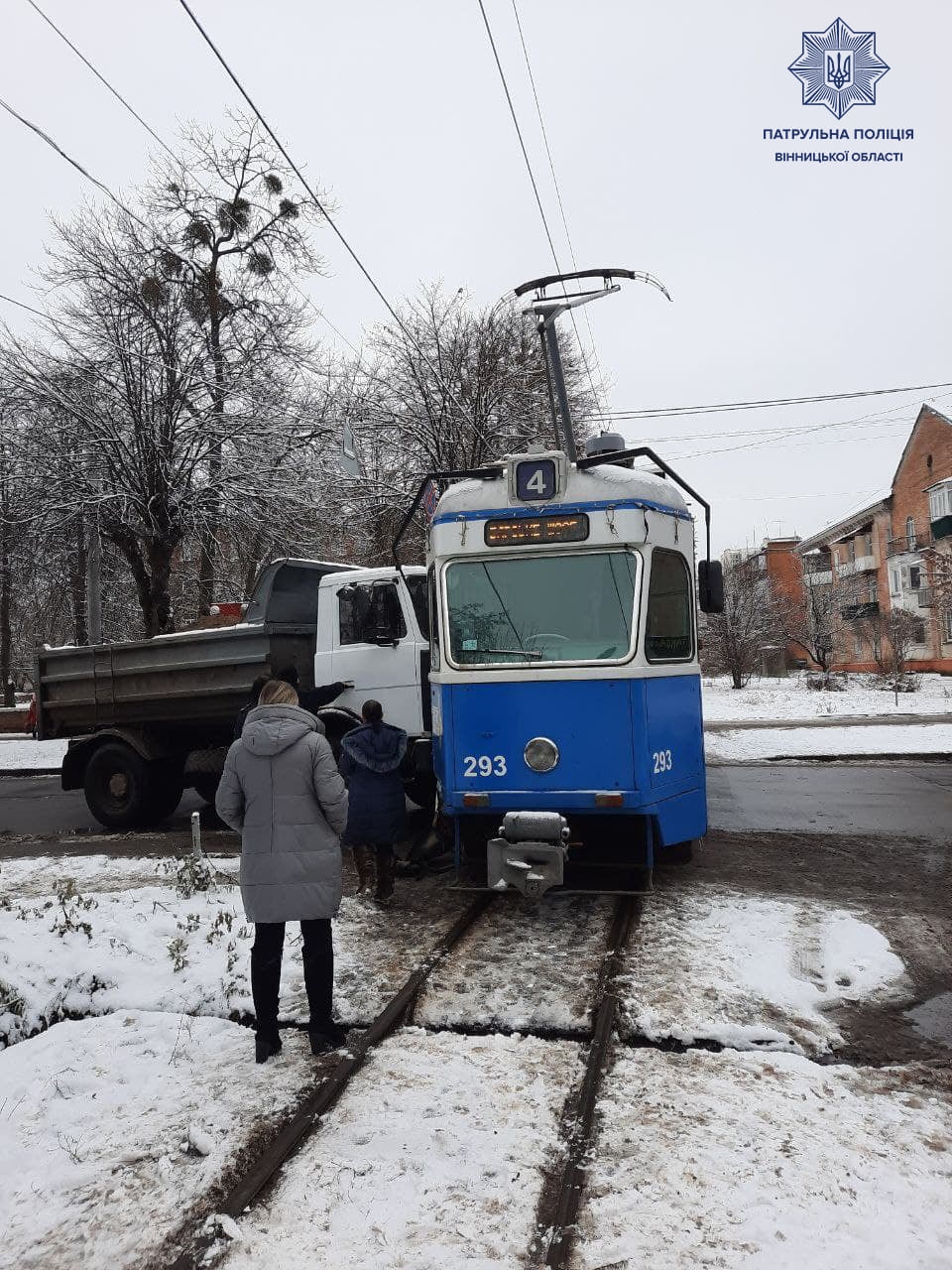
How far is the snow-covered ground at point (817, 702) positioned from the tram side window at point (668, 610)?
54.2 feet

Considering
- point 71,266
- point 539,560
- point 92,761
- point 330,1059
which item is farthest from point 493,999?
point 71,266

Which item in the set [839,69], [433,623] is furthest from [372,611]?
[839,69]

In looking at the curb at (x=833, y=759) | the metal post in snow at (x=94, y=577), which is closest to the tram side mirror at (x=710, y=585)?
the curb at (x=833, y=759)

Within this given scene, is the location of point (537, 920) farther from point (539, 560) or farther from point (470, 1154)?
point (470, 1154)

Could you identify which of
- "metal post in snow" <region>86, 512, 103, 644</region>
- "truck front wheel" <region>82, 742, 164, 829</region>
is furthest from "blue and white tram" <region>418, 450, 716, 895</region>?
"metal post in snow" <region>86, 512, 103, 644</region>

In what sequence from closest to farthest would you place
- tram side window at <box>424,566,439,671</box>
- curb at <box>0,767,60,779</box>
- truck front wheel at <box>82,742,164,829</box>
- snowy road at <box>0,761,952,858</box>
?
1. tram side window at <box>424,566,439,671</box>
2. snowy road at <box>0,761,952,858</box>
3. truck front wheel at <box>82,742,164,829</box>
4. curb at <box>0,767,60,779</box>

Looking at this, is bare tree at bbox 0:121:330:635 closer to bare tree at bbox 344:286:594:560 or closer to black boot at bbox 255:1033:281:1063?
bare tree at bbox 344:286:594:560

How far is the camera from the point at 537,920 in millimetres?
6398

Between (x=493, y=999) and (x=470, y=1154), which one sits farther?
(x=493, y=999)

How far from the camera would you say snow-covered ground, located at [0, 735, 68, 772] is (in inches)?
744

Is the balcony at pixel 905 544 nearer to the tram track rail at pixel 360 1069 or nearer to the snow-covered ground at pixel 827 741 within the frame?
the snow-covered ground at pixel 827 741

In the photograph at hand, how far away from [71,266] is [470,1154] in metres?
18.8

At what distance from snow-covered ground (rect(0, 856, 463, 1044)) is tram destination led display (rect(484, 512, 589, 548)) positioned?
2685 millimetres

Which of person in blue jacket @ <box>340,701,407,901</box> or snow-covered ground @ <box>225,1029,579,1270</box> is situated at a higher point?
person in blue jacket @ <box>340,701,407,901</box>
